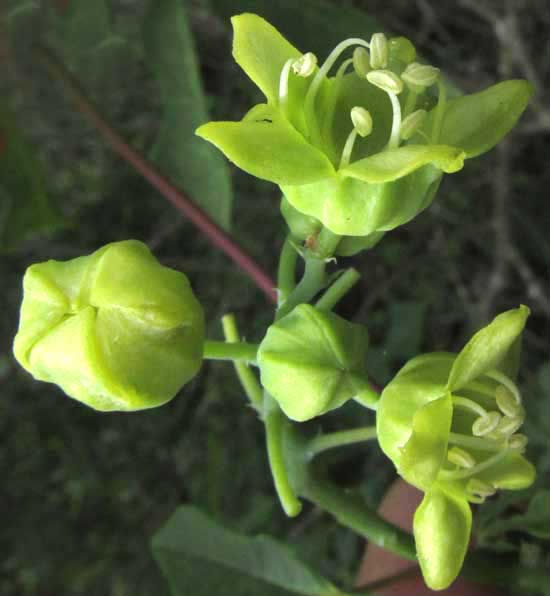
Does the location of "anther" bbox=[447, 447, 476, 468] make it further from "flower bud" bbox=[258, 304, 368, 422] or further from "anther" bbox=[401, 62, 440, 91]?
"anther" bbox=[401, 62, 440, 91]

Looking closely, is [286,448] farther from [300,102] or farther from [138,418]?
[138,418]

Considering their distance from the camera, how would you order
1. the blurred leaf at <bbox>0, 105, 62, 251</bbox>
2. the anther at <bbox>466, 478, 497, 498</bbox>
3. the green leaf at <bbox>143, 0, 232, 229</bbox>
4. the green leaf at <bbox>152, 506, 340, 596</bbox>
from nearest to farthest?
1. the anther at <bbox>466, 478, 497, 498</bbox>
2. the green leaf at <bbox>152, 506, 340, 596</bbox>
3. the green leaf at <bbox>143, 0, 232, 229</bbox>
4. the blurred leaf at <bbox>0, 105, 62, 251</bbox>

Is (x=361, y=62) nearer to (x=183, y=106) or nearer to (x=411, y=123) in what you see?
(x=411, y=123)

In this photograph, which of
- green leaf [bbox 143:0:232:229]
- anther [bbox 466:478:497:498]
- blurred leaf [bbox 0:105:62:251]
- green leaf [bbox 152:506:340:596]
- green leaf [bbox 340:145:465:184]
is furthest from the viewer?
blurred leaf [bbox 0:105:62:251]

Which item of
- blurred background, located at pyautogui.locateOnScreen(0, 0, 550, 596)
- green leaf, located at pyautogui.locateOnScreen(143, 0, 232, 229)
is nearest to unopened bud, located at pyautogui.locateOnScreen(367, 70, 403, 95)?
green leaf, located at pyautogui.locateOnScreen(143, 0, 232, 229)

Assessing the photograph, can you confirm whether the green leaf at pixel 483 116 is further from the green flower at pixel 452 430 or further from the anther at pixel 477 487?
the anther at pixel 477 487

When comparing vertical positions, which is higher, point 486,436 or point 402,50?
point 402,50

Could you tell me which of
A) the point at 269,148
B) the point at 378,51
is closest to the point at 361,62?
the point at 378,51
